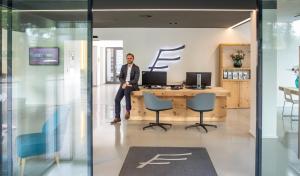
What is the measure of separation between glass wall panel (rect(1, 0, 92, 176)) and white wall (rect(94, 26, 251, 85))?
670cm

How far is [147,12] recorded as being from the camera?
26.9 ft

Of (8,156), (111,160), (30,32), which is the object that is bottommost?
(111,160)

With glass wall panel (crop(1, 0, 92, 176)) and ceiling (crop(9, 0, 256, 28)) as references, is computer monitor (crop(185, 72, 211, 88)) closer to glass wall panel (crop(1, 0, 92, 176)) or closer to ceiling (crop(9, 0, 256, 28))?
ceiling (crop(9, 0, 256, 28))

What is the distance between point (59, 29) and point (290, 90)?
3966 mm

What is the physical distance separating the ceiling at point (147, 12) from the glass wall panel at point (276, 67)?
6.48ft

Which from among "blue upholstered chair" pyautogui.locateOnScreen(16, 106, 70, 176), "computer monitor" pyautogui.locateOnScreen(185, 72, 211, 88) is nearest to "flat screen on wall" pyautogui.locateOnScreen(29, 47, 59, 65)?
"blue upholstered chair" pyautogui.locateOnScreen(16, 106, 70, 176)

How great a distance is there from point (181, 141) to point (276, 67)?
9.42 feet

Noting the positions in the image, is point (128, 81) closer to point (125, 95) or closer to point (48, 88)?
point (125, 95)

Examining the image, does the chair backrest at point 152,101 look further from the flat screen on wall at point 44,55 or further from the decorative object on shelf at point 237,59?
the decorative object on shelf at point 237,59

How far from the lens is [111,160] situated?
16.9 ft

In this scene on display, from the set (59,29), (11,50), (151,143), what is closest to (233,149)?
(151,143)

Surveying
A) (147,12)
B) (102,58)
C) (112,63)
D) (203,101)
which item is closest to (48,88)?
(203,101)

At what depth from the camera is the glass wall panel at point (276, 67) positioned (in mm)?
3607

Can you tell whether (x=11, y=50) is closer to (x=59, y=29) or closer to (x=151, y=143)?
(x=59, y=29)
